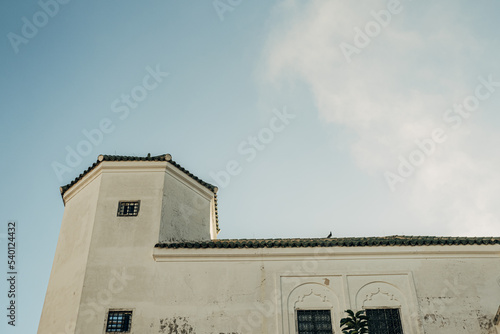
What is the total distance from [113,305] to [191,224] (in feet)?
12.2

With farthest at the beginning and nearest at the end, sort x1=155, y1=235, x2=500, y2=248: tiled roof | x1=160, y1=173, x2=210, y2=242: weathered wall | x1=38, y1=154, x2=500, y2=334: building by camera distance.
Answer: x1=160, y1=173, x2=210, y2=242: weathered wall
x1=155, y1=235, x2=500, y2=248: tiled roof
x1=38, y1=154, x2=500, y2=334: building

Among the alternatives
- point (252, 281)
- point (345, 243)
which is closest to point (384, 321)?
point (345, 243)

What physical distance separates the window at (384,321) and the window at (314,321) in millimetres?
1079

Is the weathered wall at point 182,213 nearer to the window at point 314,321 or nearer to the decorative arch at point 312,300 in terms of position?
the decorative arch at point 312,300

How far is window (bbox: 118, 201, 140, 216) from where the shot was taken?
14484 mm

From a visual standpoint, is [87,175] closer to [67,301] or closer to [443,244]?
[67,301]

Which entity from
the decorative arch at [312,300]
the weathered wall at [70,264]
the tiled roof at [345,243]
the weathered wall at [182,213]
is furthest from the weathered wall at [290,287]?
the weathered wall at [182,213]

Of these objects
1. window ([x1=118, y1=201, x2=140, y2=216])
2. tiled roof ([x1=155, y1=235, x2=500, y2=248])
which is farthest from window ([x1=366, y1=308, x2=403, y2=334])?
window ([x1=118, y1=201, x2=140, y2=216])

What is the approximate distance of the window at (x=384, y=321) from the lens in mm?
12695

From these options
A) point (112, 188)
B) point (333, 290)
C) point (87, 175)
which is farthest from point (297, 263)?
point (87, 175)

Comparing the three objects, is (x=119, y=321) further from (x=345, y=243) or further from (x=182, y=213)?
(x=345, y=243)

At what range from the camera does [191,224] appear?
15516 millimetres

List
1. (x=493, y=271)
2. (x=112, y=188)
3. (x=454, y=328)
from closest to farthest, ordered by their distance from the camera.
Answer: (x=454, y=328)
(x=493, y=271)
(x=112, y=188)

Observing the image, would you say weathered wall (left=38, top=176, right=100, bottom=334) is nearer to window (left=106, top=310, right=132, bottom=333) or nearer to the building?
the building
